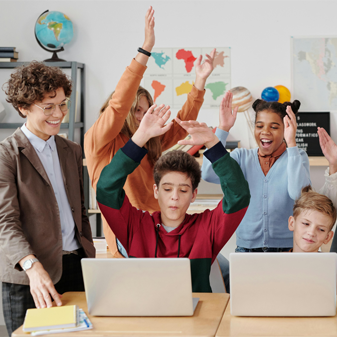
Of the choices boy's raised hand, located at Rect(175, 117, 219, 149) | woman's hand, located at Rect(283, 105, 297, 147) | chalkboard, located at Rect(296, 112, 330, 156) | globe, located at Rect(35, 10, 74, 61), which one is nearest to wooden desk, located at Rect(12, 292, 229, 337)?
boy's raised hand, located at Rect(175, 117, 219, 149)

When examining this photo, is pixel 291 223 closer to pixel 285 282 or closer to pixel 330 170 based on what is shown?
pixel 330 170

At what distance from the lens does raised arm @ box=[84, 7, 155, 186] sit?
165 centimetres

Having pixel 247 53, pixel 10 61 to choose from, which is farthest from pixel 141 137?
pixel 10 61

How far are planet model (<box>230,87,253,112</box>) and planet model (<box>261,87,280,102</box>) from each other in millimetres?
134

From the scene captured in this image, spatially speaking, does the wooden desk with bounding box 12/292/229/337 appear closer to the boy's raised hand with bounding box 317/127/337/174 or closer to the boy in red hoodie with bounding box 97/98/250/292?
the boy in red hoodie with bounding box 97/98/250/292

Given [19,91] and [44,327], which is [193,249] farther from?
[19,91]

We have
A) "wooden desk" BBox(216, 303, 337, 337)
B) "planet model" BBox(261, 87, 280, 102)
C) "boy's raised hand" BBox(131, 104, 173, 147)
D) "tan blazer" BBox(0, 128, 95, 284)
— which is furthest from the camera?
"planet model" BBox(261, 87, 280, 102)

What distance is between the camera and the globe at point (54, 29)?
3346 mm

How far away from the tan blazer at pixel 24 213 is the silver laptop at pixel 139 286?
10.4 inches

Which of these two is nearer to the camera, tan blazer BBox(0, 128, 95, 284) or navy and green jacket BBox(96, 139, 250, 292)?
tan blazer BBox(0, 128, 95, 284)

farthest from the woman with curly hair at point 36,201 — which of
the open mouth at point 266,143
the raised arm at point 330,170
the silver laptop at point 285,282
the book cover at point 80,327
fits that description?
the raised arm at point 330,170

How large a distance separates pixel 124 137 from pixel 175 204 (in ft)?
1.50

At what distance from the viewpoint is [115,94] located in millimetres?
1674

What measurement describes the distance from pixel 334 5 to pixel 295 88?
68 centimetres
